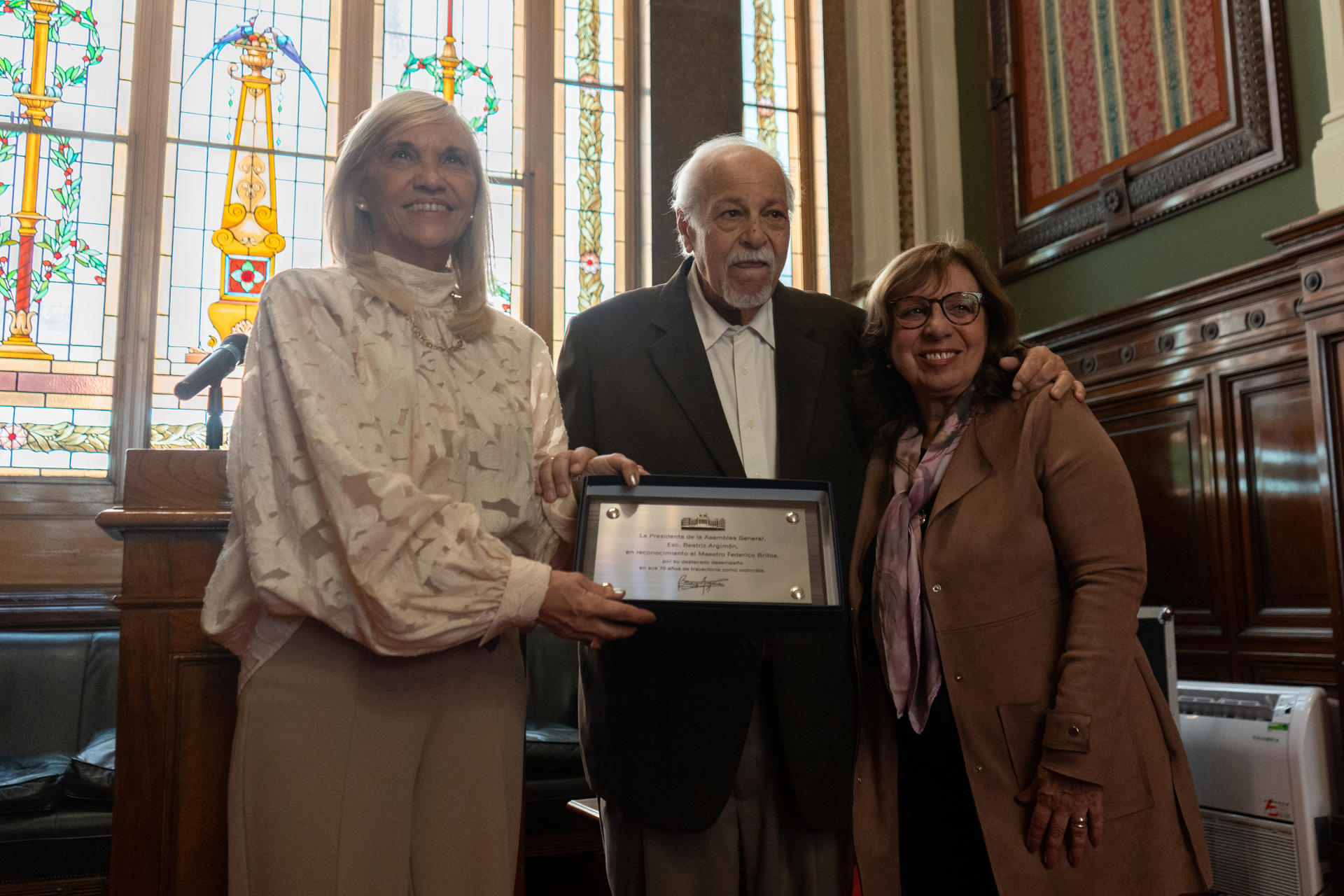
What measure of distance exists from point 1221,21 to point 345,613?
4115 millimetres

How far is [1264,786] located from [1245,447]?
45.6 inches

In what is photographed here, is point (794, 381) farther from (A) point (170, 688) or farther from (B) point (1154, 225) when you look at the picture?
(B) point (1154, 225)

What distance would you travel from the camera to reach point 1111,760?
1.53 metres

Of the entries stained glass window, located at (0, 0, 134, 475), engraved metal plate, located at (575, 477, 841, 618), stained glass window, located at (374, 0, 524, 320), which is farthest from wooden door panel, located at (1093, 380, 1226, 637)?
stained glass window, located at (0, 0, 134, 475)

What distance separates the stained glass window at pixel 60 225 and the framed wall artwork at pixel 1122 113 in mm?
4256

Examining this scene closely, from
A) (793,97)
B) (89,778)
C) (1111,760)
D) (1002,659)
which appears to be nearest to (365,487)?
(1002,659)

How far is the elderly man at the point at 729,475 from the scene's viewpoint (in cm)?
166

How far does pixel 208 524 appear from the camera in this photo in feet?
4.89

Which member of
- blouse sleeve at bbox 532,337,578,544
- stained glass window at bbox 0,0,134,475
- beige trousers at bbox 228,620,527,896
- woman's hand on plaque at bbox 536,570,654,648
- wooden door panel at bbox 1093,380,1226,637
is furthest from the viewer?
stained glass window at bbox 0,0,134,475

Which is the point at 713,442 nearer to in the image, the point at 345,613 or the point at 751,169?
the point at 751,169

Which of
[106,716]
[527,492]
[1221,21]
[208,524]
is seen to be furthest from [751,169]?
[106,716]

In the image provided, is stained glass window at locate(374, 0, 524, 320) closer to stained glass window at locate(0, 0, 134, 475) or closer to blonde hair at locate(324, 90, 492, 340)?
stained glass window at locate(0, 0, 134, 475)

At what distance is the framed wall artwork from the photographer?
12.9 feet
